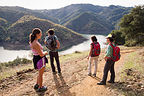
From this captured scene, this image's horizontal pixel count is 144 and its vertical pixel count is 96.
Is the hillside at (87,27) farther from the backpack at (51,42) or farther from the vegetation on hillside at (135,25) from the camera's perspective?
the backpack at (51,42)

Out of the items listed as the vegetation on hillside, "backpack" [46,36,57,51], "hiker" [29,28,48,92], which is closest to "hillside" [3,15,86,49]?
the vegetation on hillside

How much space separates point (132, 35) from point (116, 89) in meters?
19.4

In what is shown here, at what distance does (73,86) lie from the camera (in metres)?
4.89

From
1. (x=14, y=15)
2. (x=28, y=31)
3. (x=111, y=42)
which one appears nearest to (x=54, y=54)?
(x=111, y=42)

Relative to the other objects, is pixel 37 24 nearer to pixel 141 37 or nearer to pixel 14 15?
pixel 14 15

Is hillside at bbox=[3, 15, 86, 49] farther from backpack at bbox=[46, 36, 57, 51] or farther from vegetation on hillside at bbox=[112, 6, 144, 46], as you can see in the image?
backpack at bbox=[46, 36, 57, 51]

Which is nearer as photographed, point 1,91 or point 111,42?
point 111,42

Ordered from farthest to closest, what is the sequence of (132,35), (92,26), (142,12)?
1. (92,26)
2. (132,35)
3. (142,12)

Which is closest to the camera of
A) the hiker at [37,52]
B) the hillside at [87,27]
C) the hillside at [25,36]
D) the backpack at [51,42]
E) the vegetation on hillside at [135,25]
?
the hiker at [37,52]

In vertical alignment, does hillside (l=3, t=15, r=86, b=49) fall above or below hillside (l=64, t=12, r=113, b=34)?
below

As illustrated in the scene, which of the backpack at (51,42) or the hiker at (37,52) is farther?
the backpack at (51,42)

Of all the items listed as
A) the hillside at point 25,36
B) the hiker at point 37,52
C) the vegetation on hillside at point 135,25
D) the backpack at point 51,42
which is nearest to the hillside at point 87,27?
the hillside at point 25,36

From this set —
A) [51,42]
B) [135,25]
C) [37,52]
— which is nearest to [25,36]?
[135,25]

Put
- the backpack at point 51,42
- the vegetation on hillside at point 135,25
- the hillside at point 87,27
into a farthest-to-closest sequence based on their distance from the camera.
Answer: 1. the hillside at point 87,27
2. the vegetation on hillside at point 135,25
3. the backpack at point 51,42
